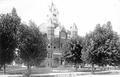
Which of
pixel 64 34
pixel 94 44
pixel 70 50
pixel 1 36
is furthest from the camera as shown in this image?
pixel 64 34

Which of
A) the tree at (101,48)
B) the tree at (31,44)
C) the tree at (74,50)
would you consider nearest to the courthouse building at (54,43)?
the tree at (74,50)

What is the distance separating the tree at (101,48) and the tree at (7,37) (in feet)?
59.6

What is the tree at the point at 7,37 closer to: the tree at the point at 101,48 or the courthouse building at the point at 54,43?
the tree at the point at 101,48

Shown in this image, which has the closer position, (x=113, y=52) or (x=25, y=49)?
(x=25, y=49)

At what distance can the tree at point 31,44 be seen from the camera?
3962cm

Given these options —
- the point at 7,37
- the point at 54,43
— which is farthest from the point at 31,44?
the point at 54,43

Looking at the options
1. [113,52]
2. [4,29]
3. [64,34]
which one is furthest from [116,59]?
[64,34]

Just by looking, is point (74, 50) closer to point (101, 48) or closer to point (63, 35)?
point (101, 48)

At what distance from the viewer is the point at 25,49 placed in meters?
39.8

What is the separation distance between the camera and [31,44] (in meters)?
39.7

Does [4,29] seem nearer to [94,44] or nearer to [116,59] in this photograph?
[94,44]

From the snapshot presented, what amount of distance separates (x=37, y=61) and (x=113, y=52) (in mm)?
19260

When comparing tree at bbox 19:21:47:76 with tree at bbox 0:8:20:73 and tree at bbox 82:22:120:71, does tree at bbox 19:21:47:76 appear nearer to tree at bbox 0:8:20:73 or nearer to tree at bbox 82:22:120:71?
tree at bbox 0:8:20:73

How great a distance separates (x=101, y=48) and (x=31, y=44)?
17407 mm
